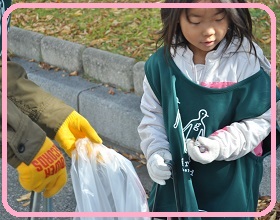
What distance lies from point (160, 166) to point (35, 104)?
555 millimetres

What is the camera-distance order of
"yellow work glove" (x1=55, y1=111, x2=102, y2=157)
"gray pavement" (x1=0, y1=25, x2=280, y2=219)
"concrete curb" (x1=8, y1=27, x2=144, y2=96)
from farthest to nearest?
1. "concrete curb" (x1=8, y1=27, x2=144, y2=96)
2. "gray pavement" (x1=0, y1=25, x2=280, y2=219)
3. "yellow work glove" (x1=55, y1=111, x2=102, y2=157)

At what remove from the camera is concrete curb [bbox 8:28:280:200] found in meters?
4.51

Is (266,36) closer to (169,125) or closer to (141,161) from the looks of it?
(141,161)

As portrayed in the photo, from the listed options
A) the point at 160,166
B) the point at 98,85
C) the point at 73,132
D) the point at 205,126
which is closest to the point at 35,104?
the point at 73,132

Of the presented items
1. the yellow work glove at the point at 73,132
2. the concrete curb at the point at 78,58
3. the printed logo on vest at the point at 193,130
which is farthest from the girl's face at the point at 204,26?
the concrete curb at the point at 78,58

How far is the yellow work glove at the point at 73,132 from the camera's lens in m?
2.62

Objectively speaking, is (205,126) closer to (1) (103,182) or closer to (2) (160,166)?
(2) (160,166)

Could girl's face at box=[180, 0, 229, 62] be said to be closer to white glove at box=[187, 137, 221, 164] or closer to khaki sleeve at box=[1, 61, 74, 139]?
white glove at box=[187, 137, 221, 164]

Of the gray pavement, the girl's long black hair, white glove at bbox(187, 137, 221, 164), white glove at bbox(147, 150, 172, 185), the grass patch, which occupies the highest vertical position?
the girl's long black hair

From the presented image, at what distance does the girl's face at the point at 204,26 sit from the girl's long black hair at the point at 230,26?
0.03 m

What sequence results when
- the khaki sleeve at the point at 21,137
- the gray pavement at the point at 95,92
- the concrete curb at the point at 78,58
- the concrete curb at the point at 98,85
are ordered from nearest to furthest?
the khaki sleeve at the point at 21,137, the gray pavement at the point at 95,92, the concrete curb at the point at 98,85, the concrete curb at the point at 78,58

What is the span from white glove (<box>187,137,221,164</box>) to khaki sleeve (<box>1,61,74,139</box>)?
527 millimetres

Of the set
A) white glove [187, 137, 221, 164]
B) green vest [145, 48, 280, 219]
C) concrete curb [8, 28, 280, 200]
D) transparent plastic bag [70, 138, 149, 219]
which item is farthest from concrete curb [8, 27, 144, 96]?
white glove [187, 137, 221, 164]

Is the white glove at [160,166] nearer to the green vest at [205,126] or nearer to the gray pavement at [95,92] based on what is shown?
the green vest at [205,126]
